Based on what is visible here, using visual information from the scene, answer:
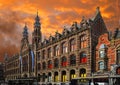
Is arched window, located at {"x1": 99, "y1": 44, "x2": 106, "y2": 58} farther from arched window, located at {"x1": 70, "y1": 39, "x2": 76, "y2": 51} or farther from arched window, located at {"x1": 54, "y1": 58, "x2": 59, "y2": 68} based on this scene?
arched window, located at {"x1": 54, "y1": 58, "x2": 59, "y2": 68}

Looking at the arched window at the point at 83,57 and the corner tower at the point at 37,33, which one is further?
the corner tower at the point at 37,33

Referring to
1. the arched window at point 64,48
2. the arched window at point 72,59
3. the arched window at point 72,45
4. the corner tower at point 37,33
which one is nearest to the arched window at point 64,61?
the arched window at point 64,48

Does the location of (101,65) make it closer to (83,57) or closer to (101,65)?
(101,65)

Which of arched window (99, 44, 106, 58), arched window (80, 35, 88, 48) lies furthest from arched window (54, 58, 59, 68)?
arched window (99, 44, 106, 58)

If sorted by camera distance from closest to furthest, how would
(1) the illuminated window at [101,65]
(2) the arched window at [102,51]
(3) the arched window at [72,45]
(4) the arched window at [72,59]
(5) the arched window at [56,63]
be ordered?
(1) the illuminated window at [101,65] → (2) the arched window at [102,51] → (4) the arched window at [72,59] → (3) the arched window at [72,45] → (5) the arched window at [56,63]

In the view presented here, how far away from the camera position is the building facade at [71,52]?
51531 millimetres

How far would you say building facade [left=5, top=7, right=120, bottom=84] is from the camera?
5153 centimetres

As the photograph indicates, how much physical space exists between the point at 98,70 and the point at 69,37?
13.1 m

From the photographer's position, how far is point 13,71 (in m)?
108

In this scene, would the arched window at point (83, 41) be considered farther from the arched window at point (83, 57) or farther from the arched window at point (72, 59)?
the arched window at point (72, 59)

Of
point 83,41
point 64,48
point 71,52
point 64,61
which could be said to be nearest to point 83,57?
point 83,41

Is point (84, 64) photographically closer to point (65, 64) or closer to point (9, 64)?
point (65, 64)

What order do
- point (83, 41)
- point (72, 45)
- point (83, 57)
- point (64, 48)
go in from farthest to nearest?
1. point (64, 48)
2. point (72, 45)
3. point (83, 41)
4. point (83, 57)

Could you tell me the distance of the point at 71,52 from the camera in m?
58.3
